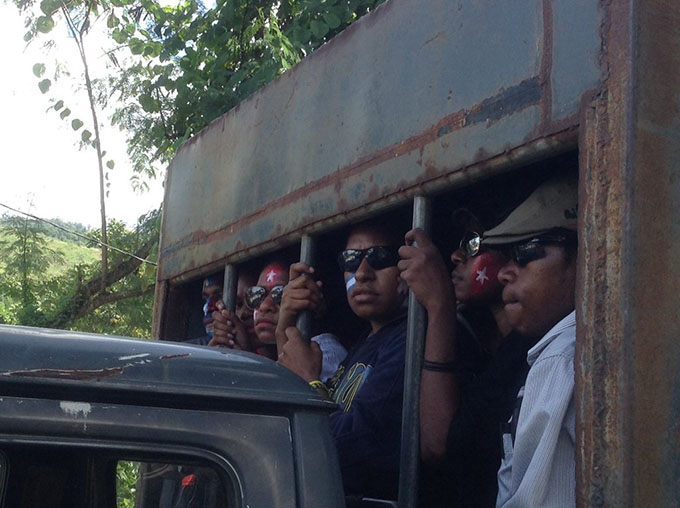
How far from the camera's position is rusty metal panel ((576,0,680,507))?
1.61 m

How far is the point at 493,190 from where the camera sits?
267 cm

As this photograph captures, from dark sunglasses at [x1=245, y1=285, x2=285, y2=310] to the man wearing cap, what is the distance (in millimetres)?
1159

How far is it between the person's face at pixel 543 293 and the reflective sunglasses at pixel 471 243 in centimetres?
33

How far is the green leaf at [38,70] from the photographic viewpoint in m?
8.43

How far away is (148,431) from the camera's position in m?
1.44

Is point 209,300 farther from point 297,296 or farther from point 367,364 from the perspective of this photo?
point 367,364

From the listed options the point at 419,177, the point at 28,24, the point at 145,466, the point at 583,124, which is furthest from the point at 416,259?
the point at 28,24

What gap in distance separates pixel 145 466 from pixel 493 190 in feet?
5.02

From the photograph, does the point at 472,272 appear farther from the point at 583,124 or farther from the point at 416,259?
the point at 583,124

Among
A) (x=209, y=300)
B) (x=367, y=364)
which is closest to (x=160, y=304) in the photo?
(x=209, y=300)

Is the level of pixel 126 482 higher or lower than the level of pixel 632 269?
lower

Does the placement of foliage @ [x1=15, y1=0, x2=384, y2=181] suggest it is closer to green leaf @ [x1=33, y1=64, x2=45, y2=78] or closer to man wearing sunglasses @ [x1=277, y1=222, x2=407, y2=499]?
green leaf @ [x1=33, y1=64, x2=45, y2=78]

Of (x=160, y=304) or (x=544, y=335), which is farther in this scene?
(x=160, y=304)

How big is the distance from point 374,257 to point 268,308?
78cm
